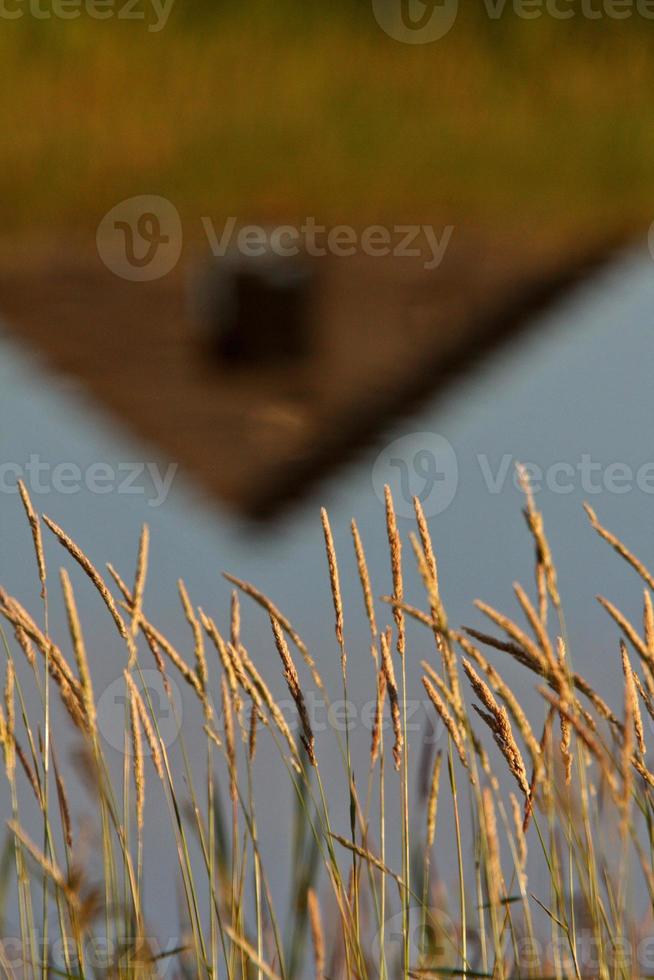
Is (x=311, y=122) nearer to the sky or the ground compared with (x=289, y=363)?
nearer to the sky

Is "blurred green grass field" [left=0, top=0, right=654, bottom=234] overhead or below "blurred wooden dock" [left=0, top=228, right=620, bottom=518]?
overhead

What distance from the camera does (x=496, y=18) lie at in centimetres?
854

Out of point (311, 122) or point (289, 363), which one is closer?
point (289, 363)

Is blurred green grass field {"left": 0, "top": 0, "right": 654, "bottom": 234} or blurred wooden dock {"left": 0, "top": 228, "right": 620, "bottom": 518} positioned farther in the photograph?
blurred green grass field {"left": 0, "top": 0, "right": 654, "bottom": 234}

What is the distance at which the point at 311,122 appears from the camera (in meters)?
8.07

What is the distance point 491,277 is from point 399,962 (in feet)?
17.8

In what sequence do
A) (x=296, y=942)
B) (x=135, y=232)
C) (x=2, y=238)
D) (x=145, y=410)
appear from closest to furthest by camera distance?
(x=296, y=942), (x=145, y=410), (x=135, y=232), (x=2, y=238)

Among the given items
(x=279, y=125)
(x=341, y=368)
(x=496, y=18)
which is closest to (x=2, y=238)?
(x=279, y=125)

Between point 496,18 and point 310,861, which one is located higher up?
point 496,18

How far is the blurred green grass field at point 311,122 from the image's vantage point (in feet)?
25.4

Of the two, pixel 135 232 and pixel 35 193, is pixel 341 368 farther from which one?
pixel 35 193

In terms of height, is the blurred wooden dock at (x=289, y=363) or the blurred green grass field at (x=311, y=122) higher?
the blurred green grass field at (x=311, y=122)

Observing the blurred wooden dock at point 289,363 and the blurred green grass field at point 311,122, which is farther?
→ the blurred green grass field at point 311,122

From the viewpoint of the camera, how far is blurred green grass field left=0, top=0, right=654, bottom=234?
7.74 meters
